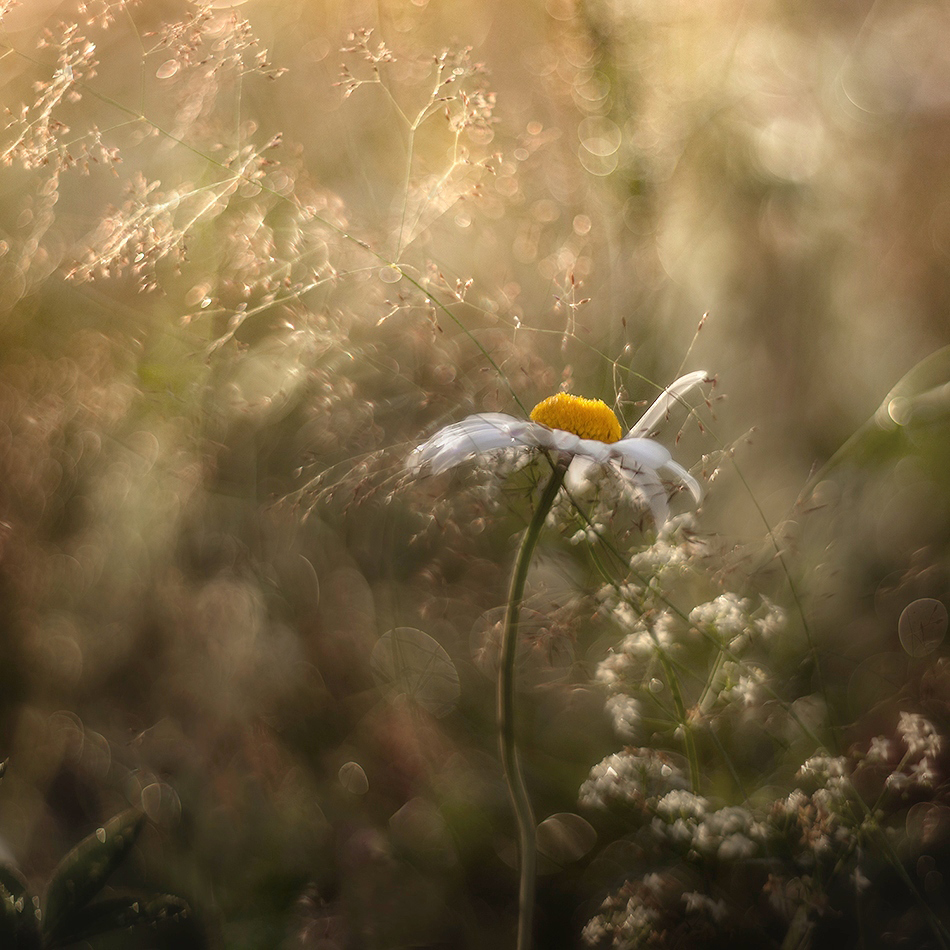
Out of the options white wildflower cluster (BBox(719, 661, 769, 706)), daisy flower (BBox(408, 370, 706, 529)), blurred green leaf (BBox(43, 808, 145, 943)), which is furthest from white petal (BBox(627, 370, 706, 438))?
blurred green leaf (BBox(43, 808, 145, 943))

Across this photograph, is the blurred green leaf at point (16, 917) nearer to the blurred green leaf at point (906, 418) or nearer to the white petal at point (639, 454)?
the white petal at point (639, 454)

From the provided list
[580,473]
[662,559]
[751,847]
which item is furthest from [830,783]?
[580,473]

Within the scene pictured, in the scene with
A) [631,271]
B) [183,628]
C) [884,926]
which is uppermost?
[631,271]

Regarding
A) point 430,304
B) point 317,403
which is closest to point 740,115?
point 430,304

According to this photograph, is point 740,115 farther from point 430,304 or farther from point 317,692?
point 317,692

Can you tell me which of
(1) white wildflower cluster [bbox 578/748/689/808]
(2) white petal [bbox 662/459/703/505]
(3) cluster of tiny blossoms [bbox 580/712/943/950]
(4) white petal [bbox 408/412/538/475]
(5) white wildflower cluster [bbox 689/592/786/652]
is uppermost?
(4) white petal [bbox 408/412/538/475]

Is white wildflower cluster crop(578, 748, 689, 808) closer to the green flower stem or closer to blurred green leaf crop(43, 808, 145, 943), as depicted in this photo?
the green flower stem

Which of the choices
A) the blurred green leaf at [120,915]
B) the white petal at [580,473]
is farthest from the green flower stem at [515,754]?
the blurred green leaf at [120,915]
